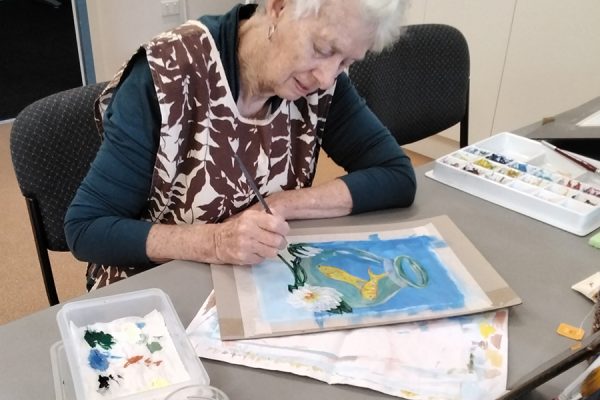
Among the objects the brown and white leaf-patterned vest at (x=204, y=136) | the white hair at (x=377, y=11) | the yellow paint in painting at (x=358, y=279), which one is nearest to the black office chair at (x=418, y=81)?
the brown and white leaf-patterned vest at (x=204, y=136)

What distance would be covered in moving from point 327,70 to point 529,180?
1.70ft

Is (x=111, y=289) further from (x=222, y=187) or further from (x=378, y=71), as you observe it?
(x=378, y=71)

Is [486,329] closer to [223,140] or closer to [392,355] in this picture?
[392,355]

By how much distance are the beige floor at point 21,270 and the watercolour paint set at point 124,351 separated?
1.30 m

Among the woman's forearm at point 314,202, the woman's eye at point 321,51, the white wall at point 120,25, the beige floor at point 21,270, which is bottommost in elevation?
the beige floor at point 21,270

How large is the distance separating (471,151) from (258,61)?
58 cm

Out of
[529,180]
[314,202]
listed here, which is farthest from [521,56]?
[314,202]

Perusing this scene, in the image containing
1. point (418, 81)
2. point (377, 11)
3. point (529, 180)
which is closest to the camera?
point (377, 11)

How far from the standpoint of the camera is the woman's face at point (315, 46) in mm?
945

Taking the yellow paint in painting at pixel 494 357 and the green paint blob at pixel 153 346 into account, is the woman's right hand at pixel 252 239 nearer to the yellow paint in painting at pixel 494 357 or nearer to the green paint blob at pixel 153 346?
the green paint blob at pixel 153 346

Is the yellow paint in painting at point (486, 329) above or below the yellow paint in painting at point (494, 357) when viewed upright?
below

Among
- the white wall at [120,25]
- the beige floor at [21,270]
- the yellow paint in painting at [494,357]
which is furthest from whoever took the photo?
the white wall at [120,25]

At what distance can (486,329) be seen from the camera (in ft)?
2.72

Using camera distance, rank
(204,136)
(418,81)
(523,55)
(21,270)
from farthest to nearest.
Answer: (523,55) < (21,270) < (418,81) < (204,136)
